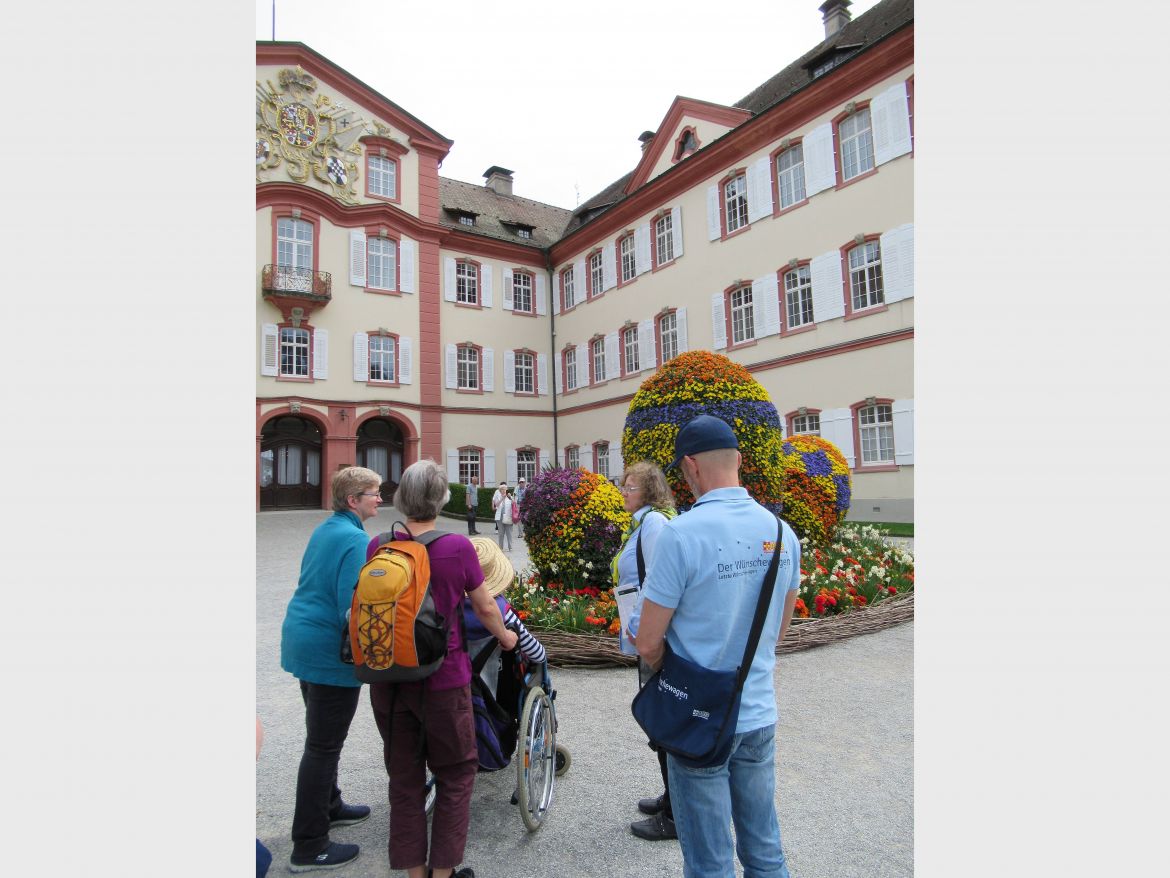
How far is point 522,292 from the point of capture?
29.6 metres

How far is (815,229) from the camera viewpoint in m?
18.7

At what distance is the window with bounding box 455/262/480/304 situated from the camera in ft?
91.4

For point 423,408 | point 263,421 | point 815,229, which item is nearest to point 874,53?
point 815,229

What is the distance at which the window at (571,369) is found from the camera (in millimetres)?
28663

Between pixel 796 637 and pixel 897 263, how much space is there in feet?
43.3

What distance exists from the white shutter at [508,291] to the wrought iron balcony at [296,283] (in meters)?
7.46

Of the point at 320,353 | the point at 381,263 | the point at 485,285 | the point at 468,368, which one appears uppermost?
the point at 381,263

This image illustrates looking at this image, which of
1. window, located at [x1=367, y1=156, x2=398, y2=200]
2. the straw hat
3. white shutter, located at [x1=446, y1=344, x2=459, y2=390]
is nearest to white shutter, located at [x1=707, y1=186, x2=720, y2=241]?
white shutter, located at [x1=446, y1=344, x2=459, y2=390]

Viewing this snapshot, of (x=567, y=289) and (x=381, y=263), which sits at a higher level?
(x=381, y=263)

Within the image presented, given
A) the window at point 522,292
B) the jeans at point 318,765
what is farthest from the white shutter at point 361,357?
the jeans at point 318,765

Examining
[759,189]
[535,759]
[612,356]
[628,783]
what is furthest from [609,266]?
[535,759]

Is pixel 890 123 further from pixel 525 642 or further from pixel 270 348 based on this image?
pixel 270 348

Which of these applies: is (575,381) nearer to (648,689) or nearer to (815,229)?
(815,229)

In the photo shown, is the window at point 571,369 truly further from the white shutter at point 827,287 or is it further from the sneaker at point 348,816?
the sneaker at point 348,816
